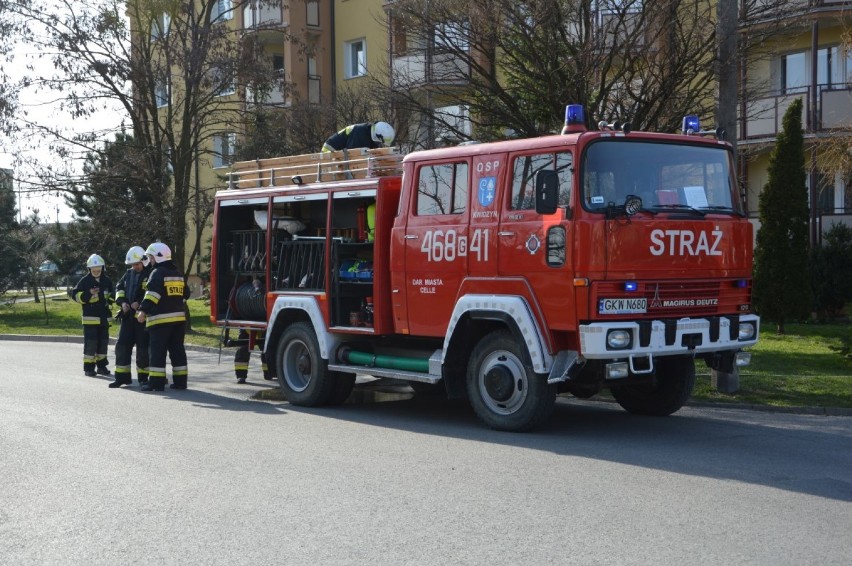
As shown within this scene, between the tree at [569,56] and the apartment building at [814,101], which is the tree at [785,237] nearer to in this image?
the apartment building at [814,101]

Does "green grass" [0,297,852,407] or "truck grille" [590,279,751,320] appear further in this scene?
"green grass" [0,297,852,407]

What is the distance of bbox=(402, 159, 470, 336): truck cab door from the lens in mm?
10266

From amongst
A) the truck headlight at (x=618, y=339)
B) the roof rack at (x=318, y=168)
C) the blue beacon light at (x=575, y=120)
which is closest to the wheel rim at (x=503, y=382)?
the truck headlight at (x=618, y=339)

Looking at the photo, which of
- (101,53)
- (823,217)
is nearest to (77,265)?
(101,53)

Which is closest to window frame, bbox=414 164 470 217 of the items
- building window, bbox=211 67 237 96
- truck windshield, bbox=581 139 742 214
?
truck windshield, bbox=581 139 742 214

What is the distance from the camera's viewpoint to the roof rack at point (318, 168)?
11.5 meters

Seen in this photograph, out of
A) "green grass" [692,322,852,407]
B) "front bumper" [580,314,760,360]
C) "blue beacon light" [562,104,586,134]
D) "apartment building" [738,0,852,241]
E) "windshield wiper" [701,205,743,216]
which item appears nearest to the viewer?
"front bumper" [580,314,760,360]

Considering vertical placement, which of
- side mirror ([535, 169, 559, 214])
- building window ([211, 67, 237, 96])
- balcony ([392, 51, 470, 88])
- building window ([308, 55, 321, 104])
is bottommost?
side mirror ([535, 169, 559, 214])

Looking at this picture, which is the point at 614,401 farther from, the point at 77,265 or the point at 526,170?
the point at 77,265

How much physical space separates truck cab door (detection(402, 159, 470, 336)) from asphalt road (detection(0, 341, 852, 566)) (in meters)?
1.17

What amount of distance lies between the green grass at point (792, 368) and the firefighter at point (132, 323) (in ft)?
20.2

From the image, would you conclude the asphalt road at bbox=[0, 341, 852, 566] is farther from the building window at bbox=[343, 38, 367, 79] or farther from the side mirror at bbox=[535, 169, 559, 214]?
the building window at bbox=[343, 38, 367, 79]

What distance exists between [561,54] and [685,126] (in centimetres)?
460

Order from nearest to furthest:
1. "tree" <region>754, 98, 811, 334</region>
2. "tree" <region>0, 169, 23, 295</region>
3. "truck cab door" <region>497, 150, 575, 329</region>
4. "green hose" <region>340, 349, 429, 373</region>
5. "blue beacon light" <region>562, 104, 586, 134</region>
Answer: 1. "truck cab door" <region>497, 150, 575, 329</region>
2. "blue beacon light" <region>562, 104, 586, 134</region>
3. "green hose" <region>340, 349, 429, 373</region>
4. "tree" <region>754, 98, 811, 334</region>
5. "tree" <region>0, 169, 23, 295</region>
